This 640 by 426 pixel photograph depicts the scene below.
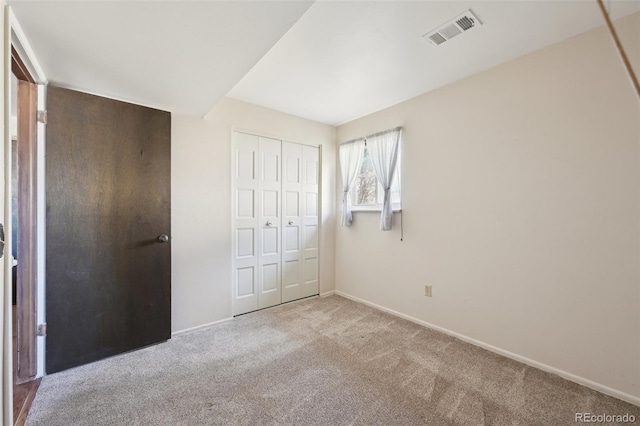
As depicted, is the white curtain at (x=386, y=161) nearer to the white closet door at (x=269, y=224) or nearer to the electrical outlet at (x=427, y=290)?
the electrical outlet at (x=427, y=290)

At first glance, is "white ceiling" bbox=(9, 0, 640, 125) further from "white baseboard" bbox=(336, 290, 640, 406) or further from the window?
"white baseboard" bbox=(336, 290, 640, 406)

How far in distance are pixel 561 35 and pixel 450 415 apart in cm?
257

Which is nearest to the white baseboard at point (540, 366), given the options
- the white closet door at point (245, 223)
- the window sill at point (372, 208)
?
the window sill at point (372, 208)

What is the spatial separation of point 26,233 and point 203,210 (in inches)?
48.3

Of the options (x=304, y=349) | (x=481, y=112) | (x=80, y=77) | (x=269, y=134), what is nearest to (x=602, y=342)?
(x=481, y=112)

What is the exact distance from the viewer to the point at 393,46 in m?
2.03

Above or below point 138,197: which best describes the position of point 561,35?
above

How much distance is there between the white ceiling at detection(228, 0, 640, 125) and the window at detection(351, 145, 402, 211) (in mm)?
815

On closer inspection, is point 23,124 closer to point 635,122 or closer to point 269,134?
point 269,134

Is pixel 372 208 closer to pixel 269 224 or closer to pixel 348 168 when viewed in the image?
pixel 348 168

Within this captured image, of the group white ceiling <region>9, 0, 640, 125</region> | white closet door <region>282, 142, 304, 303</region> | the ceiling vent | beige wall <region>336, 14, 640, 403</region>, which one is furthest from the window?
the ceiling vent

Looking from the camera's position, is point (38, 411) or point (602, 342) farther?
point (602, 342)

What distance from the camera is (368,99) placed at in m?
2.97

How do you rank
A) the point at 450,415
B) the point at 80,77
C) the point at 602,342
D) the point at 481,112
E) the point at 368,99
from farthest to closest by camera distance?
the point at 368,99
the point at 481,112
the point at 80,77
the point at 602,342
the point at 450,415
